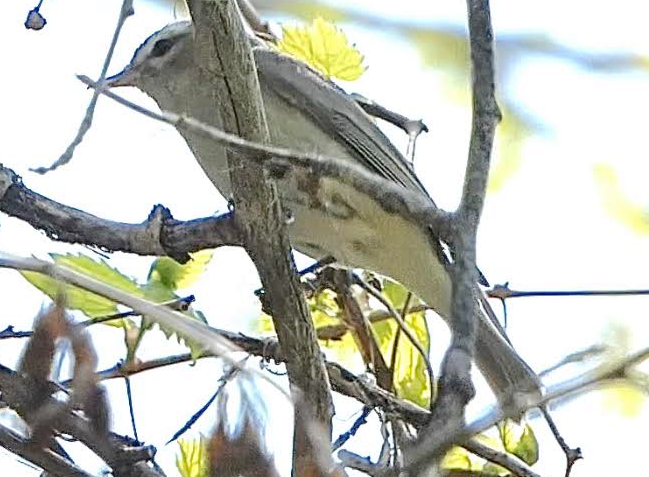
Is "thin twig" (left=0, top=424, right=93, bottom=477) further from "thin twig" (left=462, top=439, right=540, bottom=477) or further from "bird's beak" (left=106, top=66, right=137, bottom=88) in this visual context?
"bird's beak" (left=106, top=66, right=137, bottom=88)

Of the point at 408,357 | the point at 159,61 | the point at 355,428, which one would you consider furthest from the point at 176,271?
the point at 159,61

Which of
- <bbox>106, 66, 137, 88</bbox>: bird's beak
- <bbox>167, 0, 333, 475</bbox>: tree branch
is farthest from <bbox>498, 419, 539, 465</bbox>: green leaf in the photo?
<bbox>106, 66, 137, 88</bbox>: bird's beak

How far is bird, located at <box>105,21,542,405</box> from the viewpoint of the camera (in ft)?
6.79

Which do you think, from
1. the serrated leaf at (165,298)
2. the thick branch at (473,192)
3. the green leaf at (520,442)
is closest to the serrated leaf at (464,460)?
the green leaf at (520,442)

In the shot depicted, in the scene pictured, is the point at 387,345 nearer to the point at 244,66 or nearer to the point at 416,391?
the point at 416,391

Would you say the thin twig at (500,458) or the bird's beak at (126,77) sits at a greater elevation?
the bird's beak at (126,77)

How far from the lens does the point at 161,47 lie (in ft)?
8.12

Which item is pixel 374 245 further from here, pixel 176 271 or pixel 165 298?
pixel 165 298

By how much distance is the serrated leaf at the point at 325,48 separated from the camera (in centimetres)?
193

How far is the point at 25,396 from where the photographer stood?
2.47ft

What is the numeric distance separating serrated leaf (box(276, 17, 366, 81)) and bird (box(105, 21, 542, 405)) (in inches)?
2.8

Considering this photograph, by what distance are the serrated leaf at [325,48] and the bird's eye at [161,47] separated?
546 millimetres

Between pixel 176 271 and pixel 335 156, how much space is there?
0.85 m

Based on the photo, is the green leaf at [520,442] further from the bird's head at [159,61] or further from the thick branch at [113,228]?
the bird's head at [159,61]
